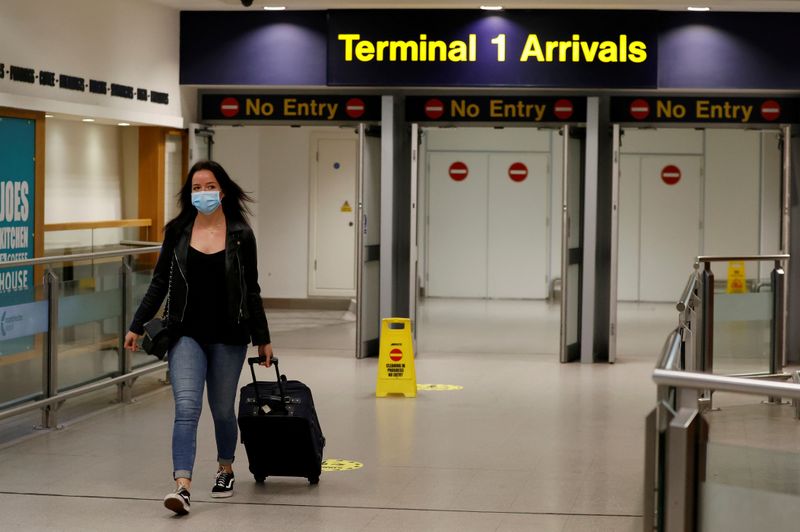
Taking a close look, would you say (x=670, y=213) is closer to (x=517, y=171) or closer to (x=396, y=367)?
(x=517, y=171)

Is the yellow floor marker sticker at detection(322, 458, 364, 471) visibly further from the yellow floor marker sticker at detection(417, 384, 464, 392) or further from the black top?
the yellow floor marker sticker at detection(417, 384, 464, 392)

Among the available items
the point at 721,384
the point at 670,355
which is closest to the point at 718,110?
the point at 670,355

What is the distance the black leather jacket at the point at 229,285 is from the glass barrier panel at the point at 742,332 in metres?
4.38

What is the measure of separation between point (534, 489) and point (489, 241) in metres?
12.7

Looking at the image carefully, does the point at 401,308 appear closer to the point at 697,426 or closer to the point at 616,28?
the point at 616,28

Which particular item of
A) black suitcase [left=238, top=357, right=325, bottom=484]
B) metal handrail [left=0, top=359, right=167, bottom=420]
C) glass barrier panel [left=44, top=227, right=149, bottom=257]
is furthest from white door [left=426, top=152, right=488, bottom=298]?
black suitcase [left=238, top=357, right=325, bottom=484]

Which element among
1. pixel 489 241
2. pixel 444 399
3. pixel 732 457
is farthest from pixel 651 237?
pixel 732 457

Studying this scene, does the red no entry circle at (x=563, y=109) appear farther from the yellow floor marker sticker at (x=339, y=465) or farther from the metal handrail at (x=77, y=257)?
the yellow floor marker sticker at (x=339, y=465)

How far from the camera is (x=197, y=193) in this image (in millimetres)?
6148

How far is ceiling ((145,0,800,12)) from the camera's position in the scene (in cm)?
1138

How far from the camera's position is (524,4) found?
11.6 meters

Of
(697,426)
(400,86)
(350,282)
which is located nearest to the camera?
(697,426)

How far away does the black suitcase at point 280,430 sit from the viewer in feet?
20.6

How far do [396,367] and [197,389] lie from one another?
3946 millimetres
